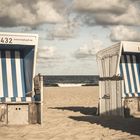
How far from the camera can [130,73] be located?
43.8 ft

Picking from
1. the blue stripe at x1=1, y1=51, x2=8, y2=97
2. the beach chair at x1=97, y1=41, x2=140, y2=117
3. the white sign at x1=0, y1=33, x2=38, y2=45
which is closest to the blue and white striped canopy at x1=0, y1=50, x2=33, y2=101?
the blue stripe at x1=1, y1=51, x2=8, y2=97

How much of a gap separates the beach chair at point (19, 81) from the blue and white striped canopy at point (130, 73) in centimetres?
403

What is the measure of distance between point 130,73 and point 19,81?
454 centimetres

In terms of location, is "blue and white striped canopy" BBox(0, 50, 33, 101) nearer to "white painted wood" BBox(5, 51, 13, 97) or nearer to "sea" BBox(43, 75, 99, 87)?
"white painted wood" BBox(5, 51, 13, 97)

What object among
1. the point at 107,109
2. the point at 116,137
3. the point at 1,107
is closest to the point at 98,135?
the point at 116,137

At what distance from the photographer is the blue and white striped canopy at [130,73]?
13174 millimetres

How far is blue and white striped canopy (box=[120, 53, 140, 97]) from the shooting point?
13174 millimetres

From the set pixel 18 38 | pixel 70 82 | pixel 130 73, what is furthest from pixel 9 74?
pixel 70 82

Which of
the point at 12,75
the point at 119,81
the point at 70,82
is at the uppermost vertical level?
the point at 70,82

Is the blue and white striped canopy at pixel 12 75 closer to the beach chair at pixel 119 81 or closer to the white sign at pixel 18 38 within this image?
the white sign at pixel 18 38

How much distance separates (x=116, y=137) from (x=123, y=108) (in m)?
3.79

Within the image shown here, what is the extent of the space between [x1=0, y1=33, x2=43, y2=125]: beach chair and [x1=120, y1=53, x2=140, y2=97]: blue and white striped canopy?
4.03m

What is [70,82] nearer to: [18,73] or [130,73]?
[130,73]

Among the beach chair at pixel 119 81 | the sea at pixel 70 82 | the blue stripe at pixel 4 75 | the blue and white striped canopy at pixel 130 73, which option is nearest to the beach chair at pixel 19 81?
the blue stripe at pixel 4 75
